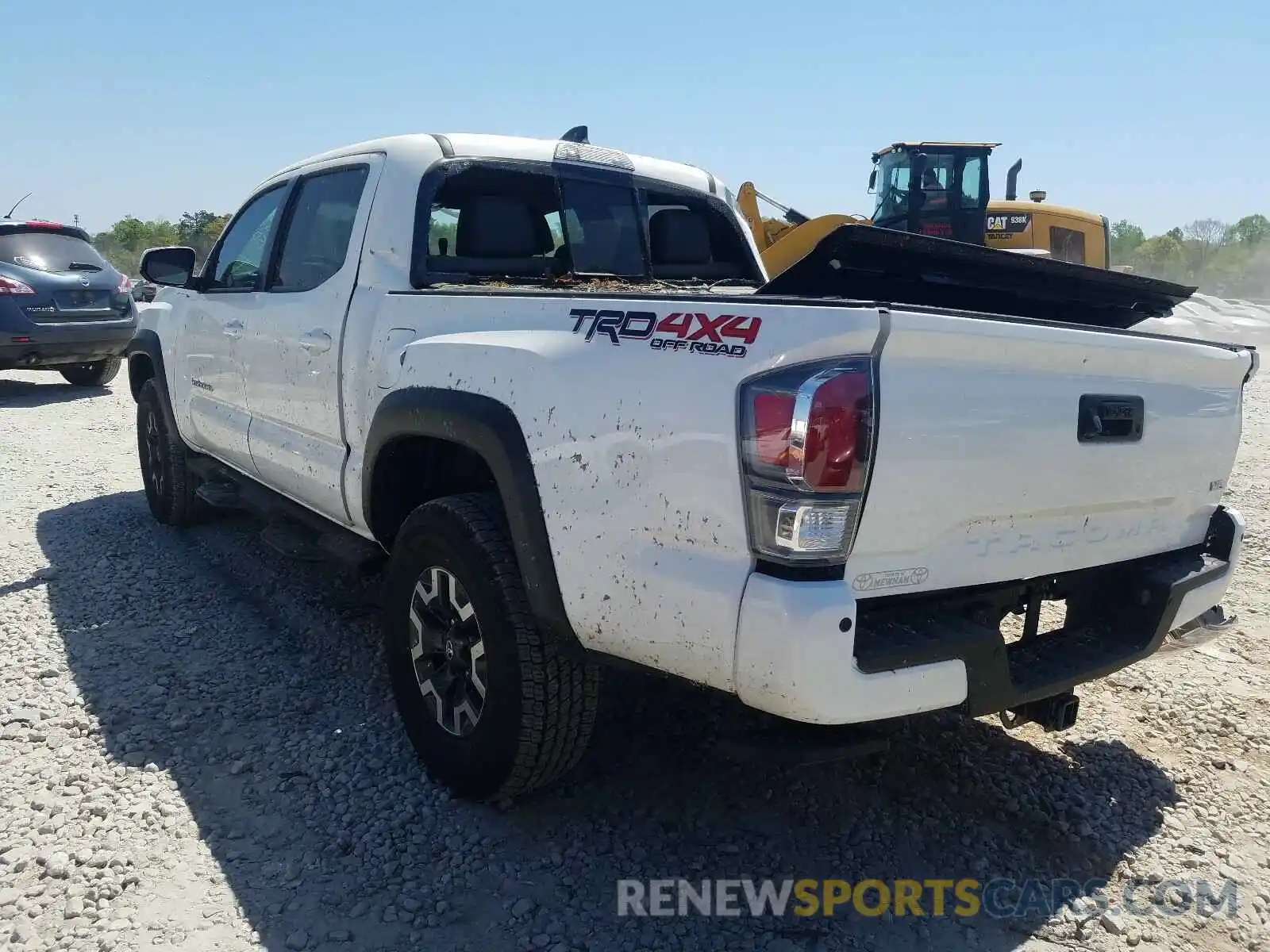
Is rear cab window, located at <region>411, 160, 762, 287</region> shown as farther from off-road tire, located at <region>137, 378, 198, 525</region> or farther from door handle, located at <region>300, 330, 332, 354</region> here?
off-road tire, located at <region>137, 378, 198, 525</region>

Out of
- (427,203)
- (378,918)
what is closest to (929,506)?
(378,918)

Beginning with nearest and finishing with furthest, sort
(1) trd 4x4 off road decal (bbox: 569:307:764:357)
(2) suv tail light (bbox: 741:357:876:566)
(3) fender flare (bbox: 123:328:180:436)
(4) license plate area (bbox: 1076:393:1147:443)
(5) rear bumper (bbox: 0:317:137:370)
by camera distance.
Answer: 1. (2) suv tail light (bbox: 741:357:876:566)
2. (1) trd 4x4 off road decal (bbox: 569:307:764:357)
3. (4) license plate area (bbox: 1076:393:1147:443)
4. (3) fender flare (bbox: 123:328:180:436)
5. (5) rear bumper (bbox: 0:317:137:370)

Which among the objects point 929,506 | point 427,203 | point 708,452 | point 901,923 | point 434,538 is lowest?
point 901,923

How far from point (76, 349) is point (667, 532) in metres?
10.4

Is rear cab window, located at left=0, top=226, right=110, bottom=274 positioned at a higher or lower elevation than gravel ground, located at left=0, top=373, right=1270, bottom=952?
higher

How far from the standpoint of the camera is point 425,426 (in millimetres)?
2939

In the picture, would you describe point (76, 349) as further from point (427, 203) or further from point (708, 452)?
point (708, 452)

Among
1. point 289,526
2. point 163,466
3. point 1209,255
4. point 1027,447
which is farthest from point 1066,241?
point 1209,255

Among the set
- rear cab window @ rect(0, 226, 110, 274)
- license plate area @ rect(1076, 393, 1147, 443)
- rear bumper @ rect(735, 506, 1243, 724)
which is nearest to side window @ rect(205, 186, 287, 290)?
rear bumper @ rect(735, 506, 1243, 724)

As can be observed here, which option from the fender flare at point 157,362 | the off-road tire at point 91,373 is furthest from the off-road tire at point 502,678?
the off-road tire at point 91,373

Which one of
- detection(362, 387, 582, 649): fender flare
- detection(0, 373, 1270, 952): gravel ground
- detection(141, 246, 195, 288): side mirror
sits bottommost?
detection(0, 373, 1270, 952): gravel ground

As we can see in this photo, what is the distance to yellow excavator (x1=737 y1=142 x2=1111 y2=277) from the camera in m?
12.7

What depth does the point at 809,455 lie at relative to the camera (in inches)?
79.5

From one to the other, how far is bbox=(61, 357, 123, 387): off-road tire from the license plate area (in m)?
11.7
